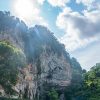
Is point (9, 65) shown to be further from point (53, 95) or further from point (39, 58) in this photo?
point (39, 58)

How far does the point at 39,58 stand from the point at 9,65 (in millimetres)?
34977

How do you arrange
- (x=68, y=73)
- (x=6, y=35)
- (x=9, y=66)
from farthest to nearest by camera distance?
(x=68, y=73) < (x=6, y=35) < (x=9, y=66)


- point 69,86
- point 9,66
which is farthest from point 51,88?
point 9,66

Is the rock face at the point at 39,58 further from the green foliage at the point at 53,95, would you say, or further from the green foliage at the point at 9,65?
the green foliage at the point at 9,65

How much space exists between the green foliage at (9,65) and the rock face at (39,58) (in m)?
22.8

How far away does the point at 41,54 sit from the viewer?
71.9 metres

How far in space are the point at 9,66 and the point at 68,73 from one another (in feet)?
145

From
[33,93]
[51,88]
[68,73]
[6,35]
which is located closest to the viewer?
[6,35]

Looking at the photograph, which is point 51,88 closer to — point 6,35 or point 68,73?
point 68,73

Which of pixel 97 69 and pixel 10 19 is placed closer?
pixel 10 19

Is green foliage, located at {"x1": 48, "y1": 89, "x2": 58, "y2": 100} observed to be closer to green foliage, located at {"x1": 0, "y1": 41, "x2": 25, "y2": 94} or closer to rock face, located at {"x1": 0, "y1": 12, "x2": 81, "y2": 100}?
rock face, located at {"x1": 0, "y1": 12, "x2": 81, "y2": 100}

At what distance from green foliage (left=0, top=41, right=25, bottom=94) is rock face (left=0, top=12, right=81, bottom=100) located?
2281 cm

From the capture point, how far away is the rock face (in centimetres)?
6494

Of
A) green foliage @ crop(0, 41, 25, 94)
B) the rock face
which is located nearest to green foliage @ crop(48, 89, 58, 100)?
the rock face
